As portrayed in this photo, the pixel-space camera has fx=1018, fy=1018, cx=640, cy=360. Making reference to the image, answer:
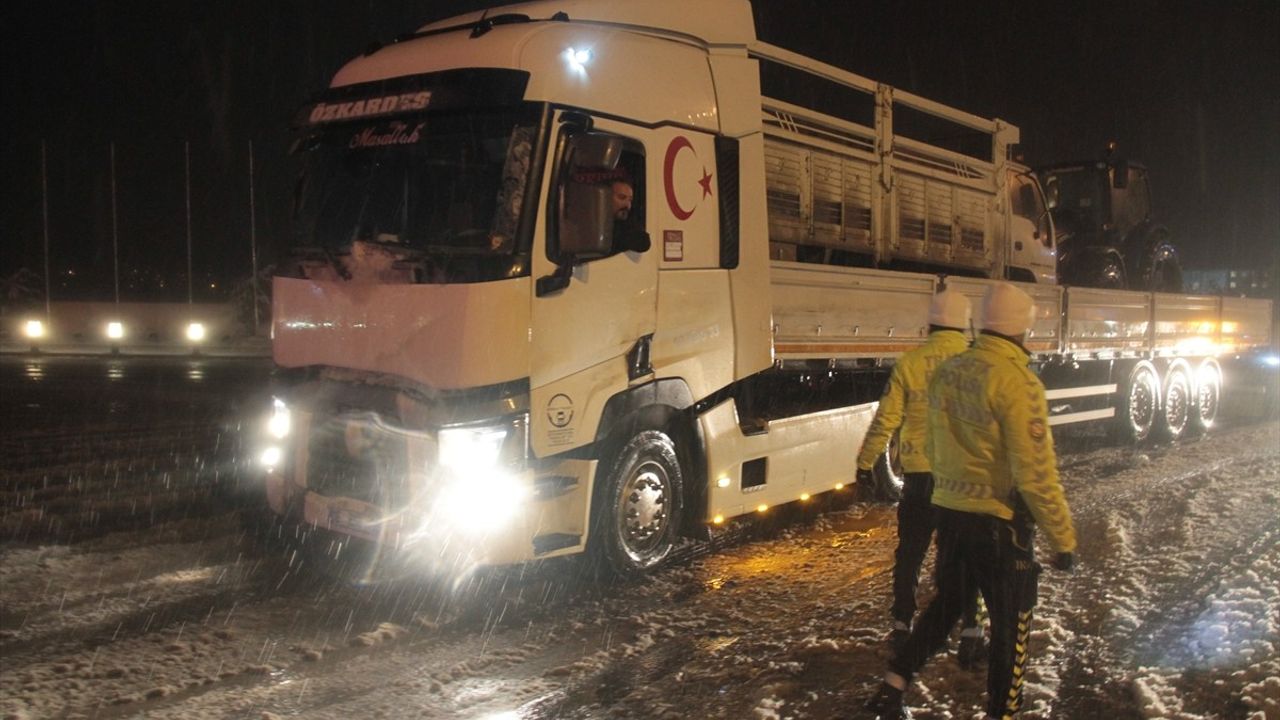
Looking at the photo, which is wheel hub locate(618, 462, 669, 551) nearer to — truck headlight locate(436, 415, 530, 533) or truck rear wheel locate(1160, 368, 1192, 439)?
truck headlight locate(436, 415, 530, 533)

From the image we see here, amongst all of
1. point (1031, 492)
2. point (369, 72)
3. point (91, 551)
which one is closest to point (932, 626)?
point (1031, 492)

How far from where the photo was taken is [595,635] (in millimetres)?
5461

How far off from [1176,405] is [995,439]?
37.0 feet

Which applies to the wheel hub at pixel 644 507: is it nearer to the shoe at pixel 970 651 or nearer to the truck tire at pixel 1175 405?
the shoe at pixel 970 651

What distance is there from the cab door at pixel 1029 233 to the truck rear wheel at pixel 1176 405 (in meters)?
2.34

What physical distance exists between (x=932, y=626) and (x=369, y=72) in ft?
15.8

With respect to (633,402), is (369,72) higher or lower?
higher

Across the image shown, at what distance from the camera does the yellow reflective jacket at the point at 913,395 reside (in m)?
5.07

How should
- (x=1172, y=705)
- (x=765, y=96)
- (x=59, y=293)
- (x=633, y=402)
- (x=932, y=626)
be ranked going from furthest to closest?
(x=59, y=293)
(x=765, y=96)
(x=633, y=402)
(x=1172, y=705)
(x=932, y=626)

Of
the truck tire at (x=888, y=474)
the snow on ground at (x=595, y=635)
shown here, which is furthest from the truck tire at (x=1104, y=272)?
the truck tire at (x=888, y=474)

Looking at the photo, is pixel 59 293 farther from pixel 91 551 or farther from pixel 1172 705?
pixel 1172 705

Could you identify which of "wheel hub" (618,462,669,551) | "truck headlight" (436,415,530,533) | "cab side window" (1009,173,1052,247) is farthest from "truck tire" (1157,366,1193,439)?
"truck headlight" (436,415,530,533)

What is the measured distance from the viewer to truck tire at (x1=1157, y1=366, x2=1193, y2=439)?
1319cm

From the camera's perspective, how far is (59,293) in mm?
43688
